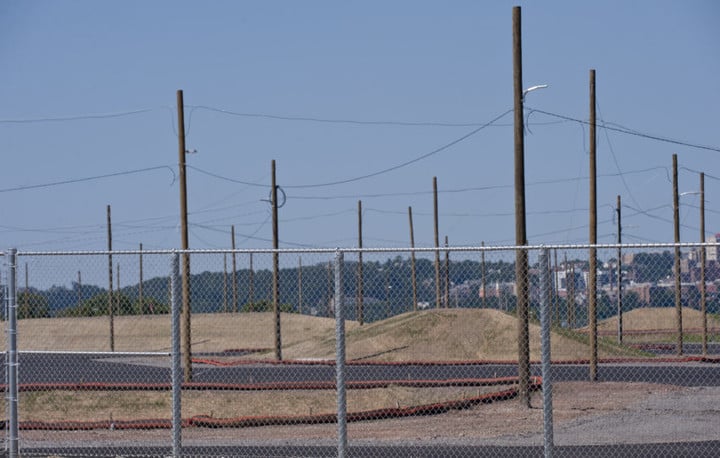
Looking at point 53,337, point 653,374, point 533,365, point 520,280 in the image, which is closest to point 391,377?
point 533,365

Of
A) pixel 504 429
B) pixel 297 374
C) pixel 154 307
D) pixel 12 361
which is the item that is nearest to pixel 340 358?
pixel 12 361

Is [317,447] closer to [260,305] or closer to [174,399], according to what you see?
[174,399]

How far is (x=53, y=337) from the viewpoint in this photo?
47844mm

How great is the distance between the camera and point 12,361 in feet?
45.1

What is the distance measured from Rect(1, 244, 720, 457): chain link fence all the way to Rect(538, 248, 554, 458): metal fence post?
3 cm

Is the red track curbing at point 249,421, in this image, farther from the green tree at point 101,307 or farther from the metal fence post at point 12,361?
the green tree at point 101,307

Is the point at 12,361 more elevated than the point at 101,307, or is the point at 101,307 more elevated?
the point at 12,361

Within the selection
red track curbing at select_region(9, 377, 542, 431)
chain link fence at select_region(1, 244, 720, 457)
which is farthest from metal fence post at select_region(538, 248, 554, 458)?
red track curbing at select_region(9, 377, 542, 431)

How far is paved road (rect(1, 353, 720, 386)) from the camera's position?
28.9 metres

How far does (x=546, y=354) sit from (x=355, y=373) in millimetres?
22467

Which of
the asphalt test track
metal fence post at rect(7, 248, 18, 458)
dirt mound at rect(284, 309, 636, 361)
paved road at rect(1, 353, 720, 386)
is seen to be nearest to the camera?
metal fence post at rect(7, 248, 18, 458)

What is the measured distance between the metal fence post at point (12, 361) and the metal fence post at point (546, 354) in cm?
687

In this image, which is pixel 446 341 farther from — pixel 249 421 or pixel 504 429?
pixel 504 429

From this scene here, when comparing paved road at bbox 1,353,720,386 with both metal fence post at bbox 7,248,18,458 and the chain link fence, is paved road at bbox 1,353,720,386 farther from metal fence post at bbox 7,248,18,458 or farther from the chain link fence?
metal fence post at bbox 7,248,18,458
